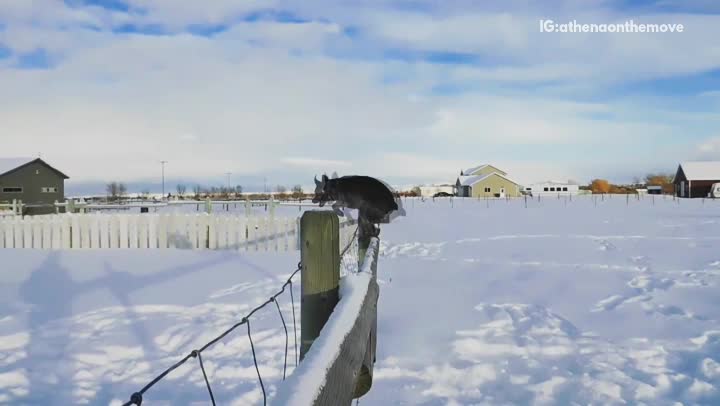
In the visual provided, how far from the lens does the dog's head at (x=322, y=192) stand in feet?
28.9

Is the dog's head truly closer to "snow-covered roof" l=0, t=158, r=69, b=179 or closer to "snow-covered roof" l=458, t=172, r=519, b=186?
"snow-covered roof" l=0, t=158, r=69, b=179

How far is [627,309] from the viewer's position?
21.9ft

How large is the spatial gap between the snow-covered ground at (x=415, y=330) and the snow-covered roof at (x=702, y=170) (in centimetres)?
6645

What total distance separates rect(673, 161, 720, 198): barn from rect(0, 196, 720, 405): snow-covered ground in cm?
6642

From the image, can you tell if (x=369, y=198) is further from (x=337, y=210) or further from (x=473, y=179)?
(x=473, y=179)

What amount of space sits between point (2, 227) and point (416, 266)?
1075cm

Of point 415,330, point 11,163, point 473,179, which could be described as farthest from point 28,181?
point 473,179

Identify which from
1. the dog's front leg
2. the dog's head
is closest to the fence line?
the dog's head

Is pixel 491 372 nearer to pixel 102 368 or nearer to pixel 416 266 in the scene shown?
pixel 102 368

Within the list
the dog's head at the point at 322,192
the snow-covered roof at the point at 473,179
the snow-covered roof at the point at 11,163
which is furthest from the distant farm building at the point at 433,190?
the dog's head at the point at 322,192

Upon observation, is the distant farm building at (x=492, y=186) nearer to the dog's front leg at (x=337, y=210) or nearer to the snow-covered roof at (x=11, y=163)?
the snow-covered roof at (x=11, y=163)

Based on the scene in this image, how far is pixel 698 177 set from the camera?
64.9m

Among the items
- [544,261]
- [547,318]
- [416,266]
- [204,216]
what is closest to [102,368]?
[547,318]

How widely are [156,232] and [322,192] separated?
212 inches
